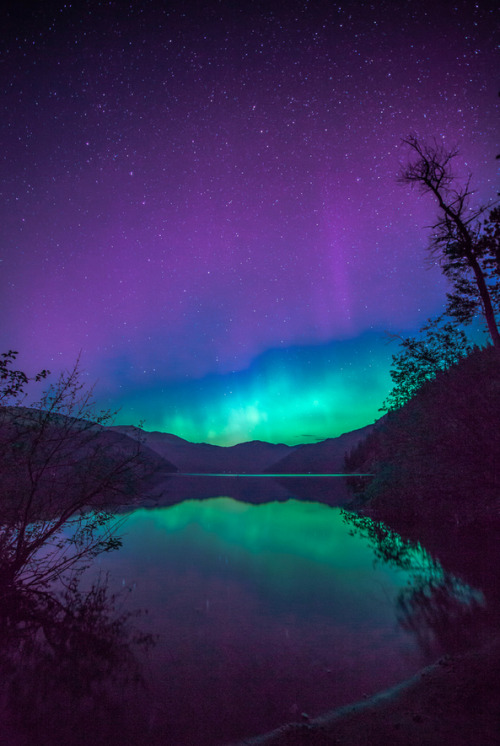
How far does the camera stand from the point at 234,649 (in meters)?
7.80

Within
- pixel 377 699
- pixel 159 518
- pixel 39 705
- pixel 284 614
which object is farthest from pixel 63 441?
pixel 159 518

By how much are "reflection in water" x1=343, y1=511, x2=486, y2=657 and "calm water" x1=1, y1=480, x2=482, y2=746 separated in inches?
7.5

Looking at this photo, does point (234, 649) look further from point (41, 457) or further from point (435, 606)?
point (41, 457)

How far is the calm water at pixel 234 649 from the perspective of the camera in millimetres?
5266

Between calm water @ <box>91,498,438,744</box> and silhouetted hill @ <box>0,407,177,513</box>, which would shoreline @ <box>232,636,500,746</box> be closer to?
calm water @ <box>91,498,438,744</box>

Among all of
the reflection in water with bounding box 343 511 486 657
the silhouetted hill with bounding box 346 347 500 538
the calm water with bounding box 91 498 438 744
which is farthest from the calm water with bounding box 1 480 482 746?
the silhouetted hill with bounding box 346 347 500 538

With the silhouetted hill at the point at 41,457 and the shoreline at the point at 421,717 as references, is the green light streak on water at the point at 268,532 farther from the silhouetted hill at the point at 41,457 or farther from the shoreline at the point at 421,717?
the silhouetted hill at the point at 41,457

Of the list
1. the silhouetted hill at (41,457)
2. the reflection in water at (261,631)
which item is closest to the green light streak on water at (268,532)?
the reflection in water at (261,631)

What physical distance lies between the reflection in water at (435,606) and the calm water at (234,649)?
0.63 feet

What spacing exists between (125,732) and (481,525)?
1779 centimetres

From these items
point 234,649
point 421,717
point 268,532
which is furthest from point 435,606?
point 268,532

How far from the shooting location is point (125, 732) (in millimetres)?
4965

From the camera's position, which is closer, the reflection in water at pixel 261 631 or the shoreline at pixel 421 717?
the shoreline at pixel 421 717

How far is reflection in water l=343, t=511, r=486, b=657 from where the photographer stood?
23.6 ft
